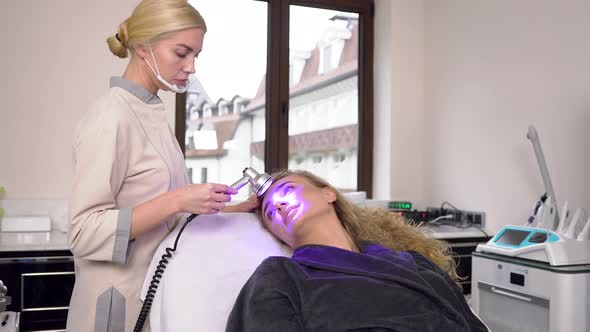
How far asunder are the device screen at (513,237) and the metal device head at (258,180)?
140cm

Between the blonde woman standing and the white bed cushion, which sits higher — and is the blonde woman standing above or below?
above

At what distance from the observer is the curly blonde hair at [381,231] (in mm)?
1628

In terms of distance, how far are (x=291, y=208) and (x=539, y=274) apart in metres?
1.23

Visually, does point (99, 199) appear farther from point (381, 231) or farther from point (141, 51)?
point (381, 231)

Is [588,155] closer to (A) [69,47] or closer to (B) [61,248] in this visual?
(B) [61,248]

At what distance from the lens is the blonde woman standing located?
122 cm

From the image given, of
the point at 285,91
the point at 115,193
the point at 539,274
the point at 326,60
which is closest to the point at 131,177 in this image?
the point at 115,193

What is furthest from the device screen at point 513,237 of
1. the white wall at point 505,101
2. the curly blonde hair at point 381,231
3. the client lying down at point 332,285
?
the client lying down at point 332,285

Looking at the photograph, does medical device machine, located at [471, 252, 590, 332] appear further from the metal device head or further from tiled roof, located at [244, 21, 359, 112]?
tiled roof, located at [244, 21, 359, 112]

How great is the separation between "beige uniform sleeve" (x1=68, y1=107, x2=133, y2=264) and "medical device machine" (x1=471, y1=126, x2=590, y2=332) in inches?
66.6

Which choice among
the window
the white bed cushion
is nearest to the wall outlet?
the window

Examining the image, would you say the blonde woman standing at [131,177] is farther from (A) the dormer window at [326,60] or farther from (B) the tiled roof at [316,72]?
(A) the dormer window at [326,60]

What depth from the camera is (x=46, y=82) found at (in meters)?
2.83

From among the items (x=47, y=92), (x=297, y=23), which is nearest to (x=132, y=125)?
(x=47, y=92)
